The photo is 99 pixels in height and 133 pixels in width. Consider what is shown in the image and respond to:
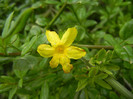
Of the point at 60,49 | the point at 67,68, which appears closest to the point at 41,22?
the point at 60,49

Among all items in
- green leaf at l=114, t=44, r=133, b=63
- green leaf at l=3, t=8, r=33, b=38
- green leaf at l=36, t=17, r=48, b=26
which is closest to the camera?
green leaf at l=3, t=8, r=33, b=38

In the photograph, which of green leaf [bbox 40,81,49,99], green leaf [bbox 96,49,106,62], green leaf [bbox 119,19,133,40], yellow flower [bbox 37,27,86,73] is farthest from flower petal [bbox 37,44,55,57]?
green leaf [bbox 119,19,133,40]

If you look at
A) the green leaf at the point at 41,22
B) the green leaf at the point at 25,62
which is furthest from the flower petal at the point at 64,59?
the green leaf at the point at 41,22

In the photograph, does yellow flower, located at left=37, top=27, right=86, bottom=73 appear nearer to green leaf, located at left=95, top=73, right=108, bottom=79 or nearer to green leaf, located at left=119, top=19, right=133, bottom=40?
green leaf, located at left=95, top=73, right=108, bottom=79

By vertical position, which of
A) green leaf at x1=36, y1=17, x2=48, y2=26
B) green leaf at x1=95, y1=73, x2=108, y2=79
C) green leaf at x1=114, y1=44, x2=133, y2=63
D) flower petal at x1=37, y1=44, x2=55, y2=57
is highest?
green leaf at x1=36, y1=17, x2=48, y2=26

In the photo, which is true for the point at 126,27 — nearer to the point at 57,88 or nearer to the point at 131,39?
the point at 131,39

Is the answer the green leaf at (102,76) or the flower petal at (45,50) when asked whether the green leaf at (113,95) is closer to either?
the green leaf at (102,76)

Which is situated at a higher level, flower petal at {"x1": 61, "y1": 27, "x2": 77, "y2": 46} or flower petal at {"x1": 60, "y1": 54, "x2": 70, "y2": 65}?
flower petal at {"x1": 61, "y1": 27, "x2": 77, "y2": 46}

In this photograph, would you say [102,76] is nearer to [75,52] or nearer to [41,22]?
[75,52]
